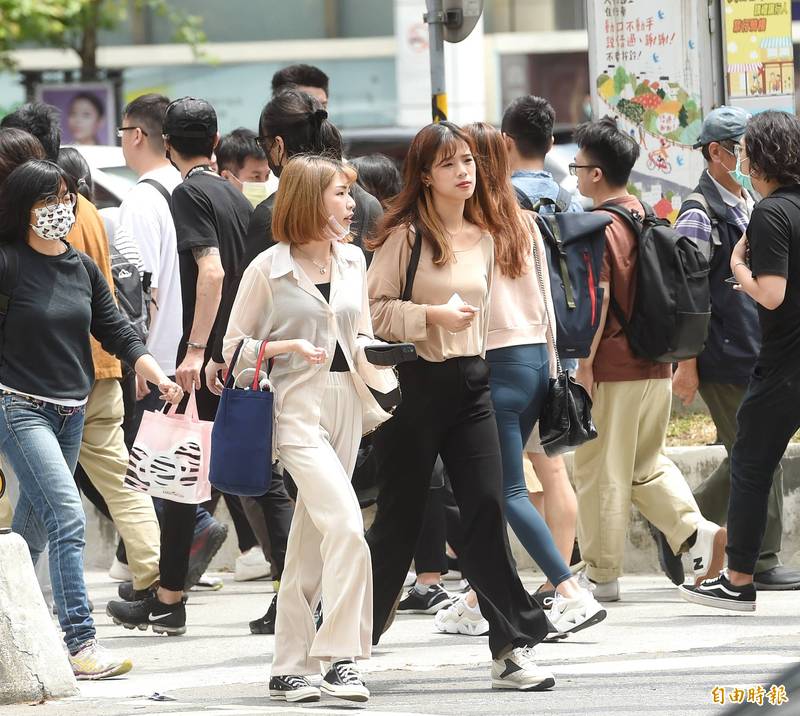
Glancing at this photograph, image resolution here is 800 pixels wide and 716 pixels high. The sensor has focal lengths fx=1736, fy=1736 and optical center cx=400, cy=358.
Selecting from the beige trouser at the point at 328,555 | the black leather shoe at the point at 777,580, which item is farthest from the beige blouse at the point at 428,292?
the black leather shoe at the point at 777,580

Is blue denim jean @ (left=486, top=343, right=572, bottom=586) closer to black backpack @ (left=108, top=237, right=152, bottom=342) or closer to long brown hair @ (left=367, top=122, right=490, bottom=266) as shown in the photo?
long brown hair @ (left=367, top=122, right=490, bottom=266)

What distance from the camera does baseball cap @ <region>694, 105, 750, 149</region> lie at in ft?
25.0

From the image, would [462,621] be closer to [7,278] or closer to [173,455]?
[173,455]

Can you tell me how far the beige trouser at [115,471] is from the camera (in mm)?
7199

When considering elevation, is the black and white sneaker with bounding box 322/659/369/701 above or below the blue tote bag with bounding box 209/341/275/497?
below

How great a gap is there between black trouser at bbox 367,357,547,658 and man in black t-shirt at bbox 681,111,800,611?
140 cm

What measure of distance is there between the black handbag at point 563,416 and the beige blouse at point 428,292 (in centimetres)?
55

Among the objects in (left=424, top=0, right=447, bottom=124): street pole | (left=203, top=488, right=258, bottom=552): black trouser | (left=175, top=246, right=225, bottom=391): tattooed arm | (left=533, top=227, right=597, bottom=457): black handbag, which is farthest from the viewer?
(left=424, top=0, right=447, bottom=124): street pole

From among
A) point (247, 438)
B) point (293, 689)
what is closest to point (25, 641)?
point (293, 689)

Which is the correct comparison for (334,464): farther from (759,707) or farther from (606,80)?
(606,80)

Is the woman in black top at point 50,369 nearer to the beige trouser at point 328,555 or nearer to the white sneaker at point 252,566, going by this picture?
the beige trouser at point 328,555

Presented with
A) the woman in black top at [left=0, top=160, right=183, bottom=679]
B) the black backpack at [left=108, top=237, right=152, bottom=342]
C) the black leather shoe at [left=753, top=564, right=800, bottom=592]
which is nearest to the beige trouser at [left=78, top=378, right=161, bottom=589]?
the black backpack at [left=108, top=237, right=152, bottom=342]

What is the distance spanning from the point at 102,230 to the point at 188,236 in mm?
358

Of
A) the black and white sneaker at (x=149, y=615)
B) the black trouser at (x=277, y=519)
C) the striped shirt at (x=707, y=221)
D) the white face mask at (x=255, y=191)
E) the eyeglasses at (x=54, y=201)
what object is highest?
the eyeglasses at (x=54, y=201)
